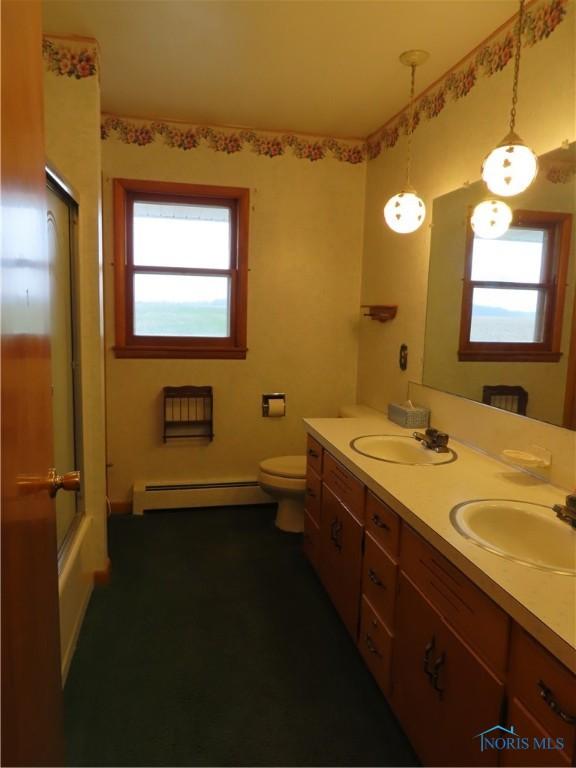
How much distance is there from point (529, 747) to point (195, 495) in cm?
266

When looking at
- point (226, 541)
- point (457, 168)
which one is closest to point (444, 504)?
point (457, 168)

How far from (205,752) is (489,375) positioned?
1.68 metres

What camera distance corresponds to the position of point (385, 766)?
1.51 m

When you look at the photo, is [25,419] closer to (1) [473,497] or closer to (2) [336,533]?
(1) [473,497]

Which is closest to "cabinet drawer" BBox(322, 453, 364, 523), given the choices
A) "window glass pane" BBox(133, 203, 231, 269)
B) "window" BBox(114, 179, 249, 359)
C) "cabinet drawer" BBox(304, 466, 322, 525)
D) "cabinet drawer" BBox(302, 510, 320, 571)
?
"cabinet drawer" BBox(304, 466, 322, 525)

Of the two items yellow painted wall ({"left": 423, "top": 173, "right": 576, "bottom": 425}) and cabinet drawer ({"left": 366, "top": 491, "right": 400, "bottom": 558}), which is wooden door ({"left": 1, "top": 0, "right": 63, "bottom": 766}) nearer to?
cabinet drawer ({"left": 366, "top": 491, "right": 400, "bottom": 558})

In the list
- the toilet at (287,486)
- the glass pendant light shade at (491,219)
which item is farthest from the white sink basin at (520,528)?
the toilet at (287,486)

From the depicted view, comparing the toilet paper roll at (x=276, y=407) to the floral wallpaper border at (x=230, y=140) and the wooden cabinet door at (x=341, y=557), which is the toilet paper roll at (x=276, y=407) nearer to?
the wooden cabinet door at (x=341, y=557)

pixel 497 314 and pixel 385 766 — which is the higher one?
pixel 497 314

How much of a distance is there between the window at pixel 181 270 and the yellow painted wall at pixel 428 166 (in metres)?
0.86

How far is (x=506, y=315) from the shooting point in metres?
1.97

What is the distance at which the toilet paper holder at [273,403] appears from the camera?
3.41 meters

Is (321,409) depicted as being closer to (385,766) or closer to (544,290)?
(544,290)

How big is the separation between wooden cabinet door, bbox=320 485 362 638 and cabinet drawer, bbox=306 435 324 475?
12 cm
